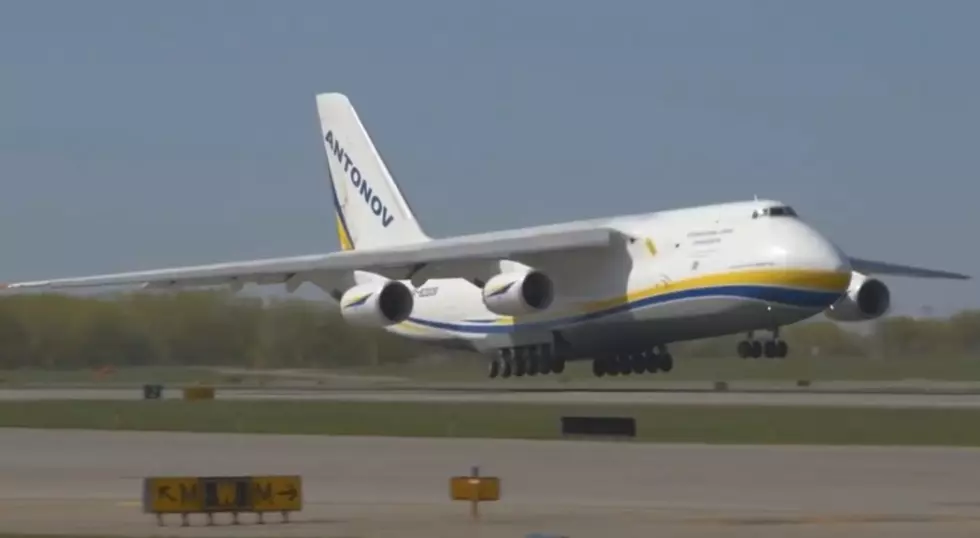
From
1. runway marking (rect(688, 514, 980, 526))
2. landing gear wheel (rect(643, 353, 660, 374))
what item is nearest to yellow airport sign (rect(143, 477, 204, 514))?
runway marking (rect(688, 514, 980, 526))

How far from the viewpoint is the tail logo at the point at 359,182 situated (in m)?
51.9

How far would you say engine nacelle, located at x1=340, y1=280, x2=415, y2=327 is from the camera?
1727 inches

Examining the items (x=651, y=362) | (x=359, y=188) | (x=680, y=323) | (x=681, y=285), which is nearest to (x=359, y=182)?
(x=359, y=188)

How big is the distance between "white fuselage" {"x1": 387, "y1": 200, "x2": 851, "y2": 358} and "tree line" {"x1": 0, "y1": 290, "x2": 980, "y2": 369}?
28.1 feet

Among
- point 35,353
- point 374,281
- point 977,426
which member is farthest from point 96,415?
point 35,353

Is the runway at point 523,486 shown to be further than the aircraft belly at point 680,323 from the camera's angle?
No

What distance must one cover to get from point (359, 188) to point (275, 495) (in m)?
37.0

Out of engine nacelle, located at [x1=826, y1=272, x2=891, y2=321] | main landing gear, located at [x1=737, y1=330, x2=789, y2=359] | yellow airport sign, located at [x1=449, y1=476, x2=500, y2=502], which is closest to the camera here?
yellow airport sign, located at [x1=449, y1=476, x2=500, y2=502]

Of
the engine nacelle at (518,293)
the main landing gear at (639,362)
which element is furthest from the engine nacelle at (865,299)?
the engine nacelle at (518,293)

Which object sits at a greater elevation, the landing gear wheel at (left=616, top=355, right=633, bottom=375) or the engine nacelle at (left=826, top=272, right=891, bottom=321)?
the engine nacelle at (left=826, top=272, right=891, bottom=321)

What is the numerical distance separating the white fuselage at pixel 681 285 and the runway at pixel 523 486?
14641 millimetres

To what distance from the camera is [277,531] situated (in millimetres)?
15578

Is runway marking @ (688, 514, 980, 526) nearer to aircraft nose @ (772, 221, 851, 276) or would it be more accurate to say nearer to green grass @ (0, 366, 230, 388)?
aircraft nose @ (772, 221, 851, 276)

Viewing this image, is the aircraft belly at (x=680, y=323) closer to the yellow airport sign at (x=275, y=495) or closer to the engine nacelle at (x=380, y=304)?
the engine nacelle at (x=380, y=304)
